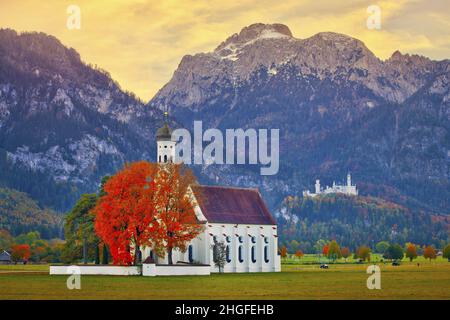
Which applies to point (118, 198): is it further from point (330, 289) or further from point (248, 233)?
point (330, 289)

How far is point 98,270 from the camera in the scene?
4975 inches

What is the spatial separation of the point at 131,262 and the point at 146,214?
21.4 ft

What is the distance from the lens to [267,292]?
300 feet

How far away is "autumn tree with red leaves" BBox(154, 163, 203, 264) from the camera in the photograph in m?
133

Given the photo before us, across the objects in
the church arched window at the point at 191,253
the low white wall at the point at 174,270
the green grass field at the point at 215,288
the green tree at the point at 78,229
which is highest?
the green tree at the point at 78,229

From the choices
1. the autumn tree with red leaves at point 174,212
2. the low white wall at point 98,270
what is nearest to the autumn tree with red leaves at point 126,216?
the autumn tree with red leaves at point 174,212

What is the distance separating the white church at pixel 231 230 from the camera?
143875 mm

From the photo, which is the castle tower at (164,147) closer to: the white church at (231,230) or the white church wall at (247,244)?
the white church at (231,230)

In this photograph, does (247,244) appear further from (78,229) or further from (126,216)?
(126,216)

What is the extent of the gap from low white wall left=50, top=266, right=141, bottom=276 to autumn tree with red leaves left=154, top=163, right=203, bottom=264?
26.4ft

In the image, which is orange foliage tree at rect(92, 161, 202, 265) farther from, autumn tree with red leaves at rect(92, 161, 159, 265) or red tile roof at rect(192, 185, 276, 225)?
red tile roof at rect(192, 185, 276, 225)

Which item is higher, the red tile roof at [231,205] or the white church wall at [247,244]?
the red tile roof at [231,205]

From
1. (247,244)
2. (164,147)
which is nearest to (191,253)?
(247,244)

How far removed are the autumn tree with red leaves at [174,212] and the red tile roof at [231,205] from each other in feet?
28.4
